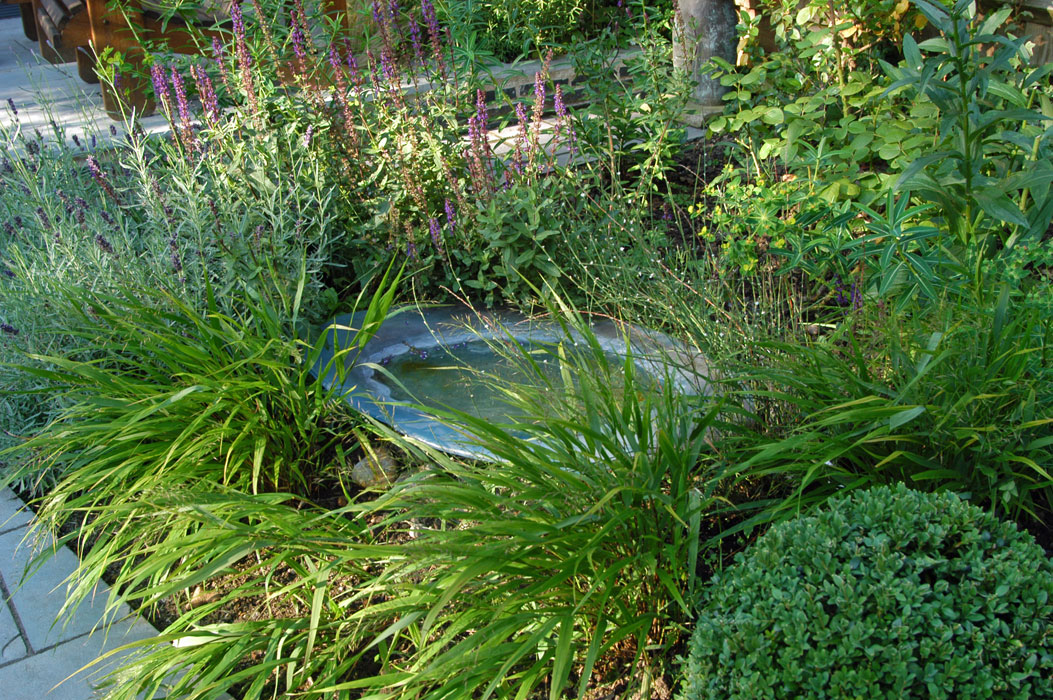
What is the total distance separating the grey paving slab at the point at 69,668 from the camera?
2.13 meters

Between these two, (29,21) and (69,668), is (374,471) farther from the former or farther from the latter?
(29,21)

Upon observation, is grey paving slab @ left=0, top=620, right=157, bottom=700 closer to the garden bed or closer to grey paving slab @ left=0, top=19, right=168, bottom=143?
the garden bed

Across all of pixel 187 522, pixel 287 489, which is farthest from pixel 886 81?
pixel 187 522

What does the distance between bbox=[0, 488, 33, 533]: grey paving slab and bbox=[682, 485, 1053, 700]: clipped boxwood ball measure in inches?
84.4

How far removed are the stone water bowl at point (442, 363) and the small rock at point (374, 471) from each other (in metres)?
0.11

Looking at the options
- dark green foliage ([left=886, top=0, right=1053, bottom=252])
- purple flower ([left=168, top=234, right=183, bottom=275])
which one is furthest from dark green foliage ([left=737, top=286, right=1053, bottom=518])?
purple flower ([left=168, top=234, right=183, bottom=275])

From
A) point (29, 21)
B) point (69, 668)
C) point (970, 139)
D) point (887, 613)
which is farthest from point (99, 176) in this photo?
point (29, 21)

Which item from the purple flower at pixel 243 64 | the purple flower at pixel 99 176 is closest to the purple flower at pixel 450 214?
the purple flower at pixel 243 64

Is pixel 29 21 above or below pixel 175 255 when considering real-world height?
above

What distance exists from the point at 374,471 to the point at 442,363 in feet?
1.95

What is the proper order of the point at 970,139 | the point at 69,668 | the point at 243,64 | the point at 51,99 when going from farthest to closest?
the point at 51,99, the point at 243,64, the point at 970,139, the point at 69,668

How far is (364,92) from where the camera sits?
3990mm

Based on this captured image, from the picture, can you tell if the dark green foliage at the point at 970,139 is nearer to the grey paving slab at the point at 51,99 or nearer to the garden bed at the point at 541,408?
the garden bed at the point at 541,408

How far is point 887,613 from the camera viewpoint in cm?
159
